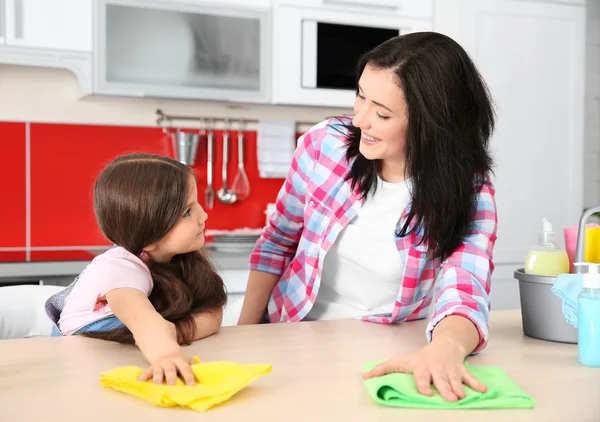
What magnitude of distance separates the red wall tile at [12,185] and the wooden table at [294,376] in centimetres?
190

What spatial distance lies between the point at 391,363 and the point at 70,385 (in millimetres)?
422

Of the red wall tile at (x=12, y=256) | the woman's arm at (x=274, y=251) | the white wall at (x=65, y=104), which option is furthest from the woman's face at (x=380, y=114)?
the white wall at (x=65, y=104)

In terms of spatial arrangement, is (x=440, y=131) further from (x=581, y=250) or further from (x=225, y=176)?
(x=225, y=176)

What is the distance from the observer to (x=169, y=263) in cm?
138

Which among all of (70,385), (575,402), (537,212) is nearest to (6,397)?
(70,385)

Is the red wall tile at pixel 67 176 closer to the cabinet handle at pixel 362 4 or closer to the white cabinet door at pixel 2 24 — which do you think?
the white cabinet door at pixel 2 24

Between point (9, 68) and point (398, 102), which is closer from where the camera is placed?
point (398, 102)

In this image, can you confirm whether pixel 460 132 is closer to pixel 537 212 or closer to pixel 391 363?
pixel 391 363

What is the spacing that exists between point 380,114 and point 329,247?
0.32 meters

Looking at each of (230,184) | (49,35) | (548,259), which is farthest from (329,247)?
(230,184)

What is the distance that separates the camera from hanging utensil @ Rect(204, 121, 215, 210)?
317 cm

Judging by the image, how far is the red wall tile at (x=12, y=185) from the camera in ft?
9.55

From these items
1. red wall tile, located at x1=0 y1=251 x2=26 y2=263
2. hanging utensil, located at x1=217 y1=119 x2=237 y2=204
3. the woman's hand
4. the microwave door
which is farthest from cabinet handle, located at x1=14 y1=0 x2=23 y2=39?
the woman's hand

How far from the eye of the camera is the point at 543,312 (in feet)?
4.18
